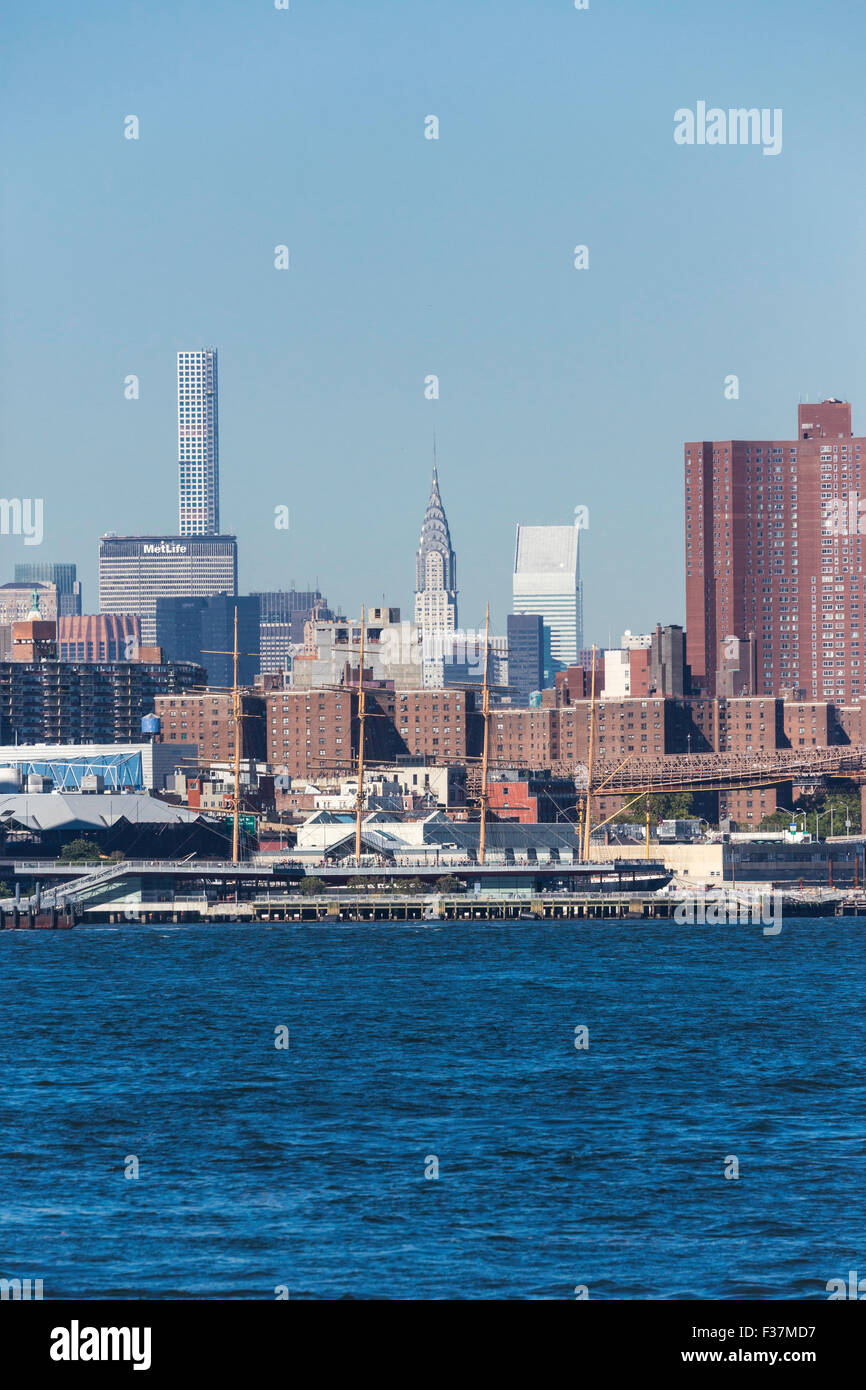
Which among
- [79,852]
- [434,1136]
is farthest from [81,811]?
Answer: [434,1136]

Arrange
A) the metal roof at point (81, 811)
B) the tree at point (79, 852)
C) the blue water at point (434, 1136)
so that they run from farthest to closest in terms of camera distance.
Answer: the metal roof at point (81, 811)
the tree at point (79, 852)
the blue water at point (434, 1136)

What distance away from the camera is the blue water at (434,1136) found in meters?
26.9

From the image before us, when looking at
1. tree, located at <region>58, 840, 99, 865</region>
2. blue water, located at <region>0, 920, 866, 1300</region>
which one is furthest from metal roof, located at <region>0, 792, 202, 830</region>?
blue water, located at <region>0, 920, 866, 1300</region>

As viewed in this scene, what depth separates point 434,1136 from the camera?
38.7m

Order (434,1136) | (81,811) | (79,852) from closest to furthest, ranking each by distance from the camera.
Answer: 1. (434,1136)
2. (79,852)
3. (81,811)

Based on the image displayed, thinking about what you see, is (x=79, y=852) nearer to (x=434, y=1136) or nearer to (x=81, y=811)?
(x=81, y=811)

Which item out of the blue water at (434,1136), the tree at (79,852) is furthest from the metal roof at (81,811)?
the blue water at (434,1136)

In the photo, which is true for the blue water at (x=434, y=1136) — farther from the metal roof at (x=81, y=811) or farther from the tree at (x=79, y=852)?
the metal roof at (x=81, y=811)

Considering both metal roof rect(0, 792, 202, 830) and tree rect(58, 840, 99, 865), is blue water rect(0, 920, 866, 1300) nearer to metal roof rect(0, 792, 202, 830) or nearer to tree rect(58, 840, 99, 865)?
tree rect(58, 840, 99, 865)

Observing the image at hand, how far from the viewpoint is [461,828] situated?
163875 millimetres

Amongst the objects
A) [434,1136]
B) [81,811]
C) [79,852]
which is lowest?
[79,852]
